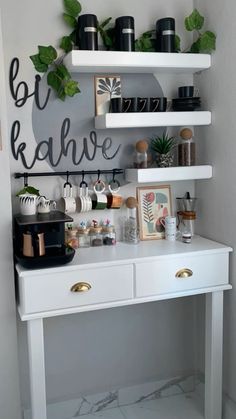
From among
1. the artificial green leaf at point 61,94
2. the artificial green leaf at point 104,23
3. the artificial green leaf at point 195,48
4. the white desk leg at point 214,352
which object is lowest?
the white desk leg at point 214,352

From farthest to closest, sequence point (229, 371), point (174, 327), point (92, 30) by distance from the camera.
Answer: point (174, 327)
point (229, 371)
point (92, 30)

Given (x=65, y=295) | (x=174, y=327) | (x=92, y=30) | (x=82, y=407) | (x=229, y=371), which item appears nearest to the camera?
(x=65, y=295)

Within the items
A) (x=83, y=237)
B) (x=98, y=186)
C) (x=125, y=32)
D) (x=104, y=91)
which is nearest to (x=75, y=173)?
(x=98, y=186)

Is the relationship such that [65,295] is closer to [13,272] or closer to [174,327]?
[13,272]

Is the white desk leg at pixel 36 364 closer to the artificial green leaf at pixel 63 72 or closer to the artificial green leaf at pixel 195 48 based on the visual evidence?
the artificial green leaf at pixel 63 72

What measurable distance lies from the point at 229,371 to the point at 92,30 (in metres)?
1.64

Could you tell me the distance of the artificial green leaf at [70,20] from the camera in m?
1.92

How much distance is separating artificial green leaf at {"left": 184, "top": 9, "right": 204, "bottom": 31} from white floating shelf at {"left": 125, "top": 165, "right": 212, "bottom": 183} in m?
0.63

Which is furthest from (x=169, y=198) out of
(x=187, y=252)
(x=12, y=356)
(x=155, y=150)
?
(x=12, y=356)

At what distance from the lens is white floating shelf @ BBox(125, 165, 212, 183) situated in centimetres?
196

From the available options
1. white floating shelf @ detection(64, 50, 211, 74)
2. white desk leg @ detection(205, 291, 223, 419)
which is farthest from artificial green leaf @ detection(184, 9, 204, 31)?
white desk leg @ detection(205, 291, 223, 419)

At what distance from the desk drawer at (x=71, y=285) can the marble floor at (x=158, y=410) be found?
75cm

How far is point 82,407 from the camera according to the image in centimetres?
217

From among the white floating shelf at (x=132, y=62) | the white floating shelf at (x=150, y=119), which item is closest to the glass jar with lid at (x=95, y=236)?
the white floating shelf at (x=150, y=119)
